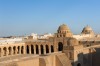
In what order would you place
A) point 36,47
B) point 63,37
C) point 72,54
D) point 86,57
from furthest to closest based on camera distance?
point 36,47, point 63,37, point 86,57, point 72,54

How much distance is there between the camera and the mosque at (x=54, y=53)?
2394 cm

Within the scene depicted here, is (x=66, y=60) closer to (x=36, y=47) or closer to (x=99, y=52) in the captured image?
(x=99, y=52)

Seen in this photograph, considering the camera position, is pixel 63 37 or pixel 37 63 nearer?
pixel 37 63

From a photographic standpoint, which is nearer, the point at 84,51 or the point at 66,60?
the point at 66,60

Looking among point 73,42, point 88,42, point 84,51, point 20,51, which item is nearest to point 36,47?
point 20,51

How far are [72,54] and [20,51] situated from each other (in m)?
20.0

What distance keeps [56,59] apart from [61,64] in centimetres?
88

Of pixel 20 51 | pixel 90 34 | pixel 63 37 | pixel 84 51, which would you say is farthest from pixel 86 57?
pixel 90 34

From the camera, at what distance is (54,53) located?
91.5 feet

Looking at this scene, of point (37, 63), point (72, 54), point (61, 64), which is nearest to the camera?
point (37, 63)

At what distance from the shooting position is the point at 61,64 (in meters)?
25.8

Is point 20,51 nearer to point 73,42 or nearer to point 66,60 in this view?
point 73,42

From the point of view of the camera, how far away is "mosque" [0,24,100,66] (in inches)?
942

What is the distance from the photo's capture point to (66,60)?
26.6 m
